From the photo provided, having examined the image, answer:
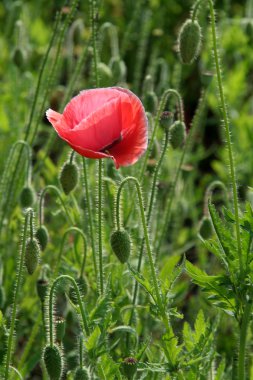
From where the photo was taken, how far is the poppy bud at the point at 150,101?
8.88 ft

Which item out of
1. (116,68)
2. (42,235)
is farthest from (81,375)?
(116,68)

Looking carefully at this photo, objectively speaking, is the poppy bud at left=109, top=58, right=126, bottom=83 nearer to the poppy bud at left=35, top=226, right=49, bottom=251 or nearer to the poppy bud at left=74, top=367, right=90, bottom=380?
the poppy bud at left=35, top=226, right=49, bottom=251

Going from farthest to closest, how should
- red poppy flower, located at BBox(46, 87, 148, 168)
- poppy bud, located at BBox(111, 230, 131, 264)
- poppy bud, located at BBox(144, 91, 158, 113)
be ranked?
poppy bud, located at BBox(144, 91, 158, 113) < poppy bud, located at BBox(111, 230, 131, 264) < red poppy flower, located at BBox(46, 87, 148, 168)

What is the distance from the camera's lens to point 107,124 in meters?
1.83

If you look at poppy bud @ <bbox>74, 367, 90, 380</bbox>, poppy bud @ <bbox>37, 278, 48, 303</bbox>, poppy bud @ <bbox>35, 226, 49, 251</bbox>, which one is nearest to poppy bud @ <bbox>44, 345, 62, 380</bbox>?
Result: poppy bud @ <bbox>74, 367, 90, 380</bbox>

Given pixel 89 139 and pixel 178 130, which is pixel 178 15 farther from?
pixel 89 139

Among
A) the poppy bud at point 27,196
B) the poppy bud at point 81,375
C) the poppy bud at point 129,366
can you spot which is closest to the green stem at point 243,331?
the poppy bud at point 129,366

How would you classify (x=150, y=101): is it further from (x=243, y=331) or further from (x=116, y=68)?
(x=243, y=331)

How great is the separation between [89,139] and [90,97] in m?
0.12

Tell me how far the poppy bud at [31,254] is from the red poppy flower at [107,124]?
1.02ft

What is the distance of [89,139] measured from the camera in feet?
5.95

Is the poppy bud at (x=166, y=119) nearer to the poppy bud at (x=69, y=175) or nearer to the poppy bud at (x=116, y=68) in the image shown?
the poppy bud at (x=69, y=175)

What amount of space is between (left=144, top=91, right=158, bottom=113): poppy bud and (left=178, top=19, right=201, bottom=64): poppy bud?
469 millimetres

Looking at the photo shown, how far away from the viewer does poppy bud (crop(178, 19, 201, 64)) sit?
7.29 ft
